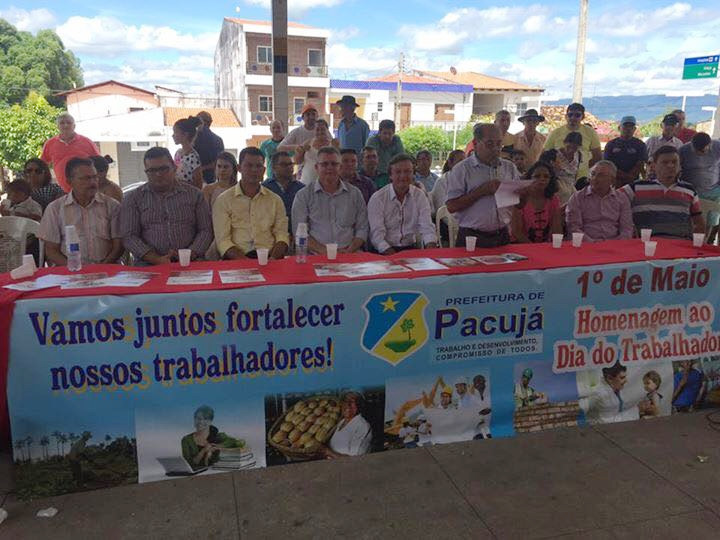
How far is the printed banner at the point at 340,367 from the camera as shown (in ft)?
8.35

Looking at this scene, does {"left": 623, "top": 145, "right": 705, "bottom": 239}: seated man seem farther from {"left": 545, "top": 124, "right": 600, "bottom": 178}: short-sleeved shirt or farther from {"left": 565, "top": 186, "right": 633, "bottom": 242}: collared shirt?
{"left": 545, "top": 124, "right": 600, "bottom": 178}: short-sleeved shirt

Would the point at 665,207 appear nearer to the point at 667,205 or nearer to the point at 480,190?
the point at 667,205

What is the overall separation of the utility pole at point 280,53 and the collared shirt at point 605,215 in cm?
420

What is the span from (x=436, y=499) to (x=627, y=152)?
5744mm

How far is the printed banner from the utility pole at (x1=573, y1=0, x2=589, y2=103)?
12.1 metres

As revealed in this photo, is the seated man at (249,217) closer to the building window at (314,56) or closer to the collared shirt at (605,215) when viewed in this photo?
the collared shirt at (605,215)

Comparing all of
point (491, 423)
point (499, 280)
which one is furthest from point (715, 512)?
point (499, 280)

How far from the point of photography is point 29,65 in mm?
39938

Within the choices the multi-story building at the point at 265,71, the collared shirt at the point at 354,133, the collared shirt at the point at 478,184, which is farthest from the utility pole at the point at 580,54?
the multi-story building at the point at 265,71

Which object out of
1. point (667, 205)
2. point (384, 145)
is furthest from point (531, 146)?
point (667, 205)

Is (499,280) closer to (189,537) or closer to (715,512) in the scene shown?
(715,512)

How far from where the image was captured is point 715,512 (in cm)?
244

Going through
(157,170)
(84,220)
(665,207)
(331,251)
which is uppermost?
(157,170)

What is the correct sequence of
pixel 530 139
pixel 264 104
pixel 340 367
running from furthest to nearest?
pixel 264 104 < pixel 530 139 < pixel 340 367
